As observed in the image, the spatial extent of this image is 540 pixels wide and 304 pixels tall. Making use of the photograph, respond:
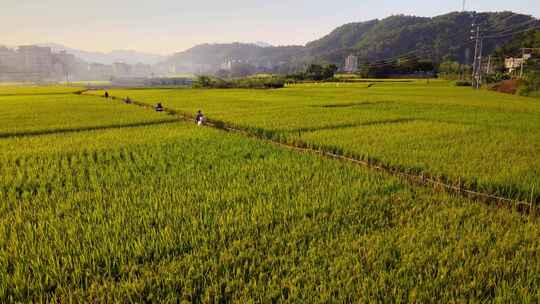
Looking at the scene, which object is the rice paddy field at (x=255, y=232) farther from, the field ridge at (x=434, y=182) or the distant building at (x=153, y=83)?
the distant building at (x=153, y=83)

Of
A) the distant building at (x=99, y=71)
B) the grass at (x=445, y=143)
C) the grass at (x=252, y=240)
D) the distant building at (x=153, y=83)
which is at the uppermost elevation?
the distant building at (x=99, y=71)

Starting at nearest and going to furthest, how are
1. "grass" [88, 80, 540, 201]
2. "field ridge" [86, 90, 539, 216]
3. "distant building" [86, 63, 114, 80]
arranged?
"field ridge" [86, 90, 539, 216] < "grass" [88, 80, 540, 201] < "distant building" [86, 63, 114, 80]

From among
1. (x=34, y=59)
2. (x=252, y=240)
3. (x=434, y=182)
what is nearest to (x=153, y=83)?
(x=34, y=59)

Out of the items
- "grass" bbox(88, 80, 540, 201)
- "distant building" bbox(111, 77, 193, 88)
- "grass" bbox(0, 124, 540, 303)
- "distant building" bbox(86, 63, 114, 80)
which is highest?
"distant building" bbox(86, 63, 114, 80)

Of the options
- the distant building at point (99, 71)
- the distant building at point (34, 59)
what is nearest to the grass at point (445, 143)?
the distant building at point (34, 59)

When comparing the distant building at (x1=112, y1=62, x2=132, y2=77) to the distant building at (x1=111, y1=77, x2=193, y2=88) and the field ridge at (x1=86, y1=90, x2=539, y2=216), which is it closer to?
the distant building at (x1=111, y1=77, x2=193, y2=88)

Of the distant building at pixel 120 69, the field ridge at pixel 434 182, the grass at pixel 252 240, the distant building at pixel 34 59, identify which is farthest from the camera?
the distant building at pixel 120 69

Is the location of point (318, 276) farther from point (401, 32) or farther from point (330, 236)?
point (401, 32)

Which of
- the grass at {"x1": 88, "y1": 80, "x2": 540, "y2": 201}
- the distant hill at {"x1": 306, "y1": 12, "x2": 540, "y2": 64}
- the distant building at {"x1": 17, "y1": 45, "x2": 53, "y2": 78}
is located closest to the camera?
the grass at {"x1": 88, "y1": 80, "x2": 540, "y2": 201}

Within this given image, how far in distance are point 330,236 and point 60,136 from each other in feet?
27.4

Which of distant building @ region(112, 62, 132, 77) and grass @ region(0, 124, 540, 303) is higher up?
distant building @ region(112, 62, 132, 77)

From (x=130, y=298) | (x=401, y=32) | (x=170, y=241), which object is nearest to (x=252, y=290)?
(x=130, y=298)

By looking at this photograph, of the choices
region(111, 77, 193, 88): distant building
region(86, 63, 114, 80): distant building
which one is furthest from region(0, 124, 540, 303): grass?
region(86, 63, 114, 80): distant building

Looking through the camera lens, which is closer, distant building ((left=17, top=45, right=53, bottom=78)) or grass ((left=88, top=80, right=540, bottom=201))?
grass ((left=88, top=80, right=540, bottom=201))
